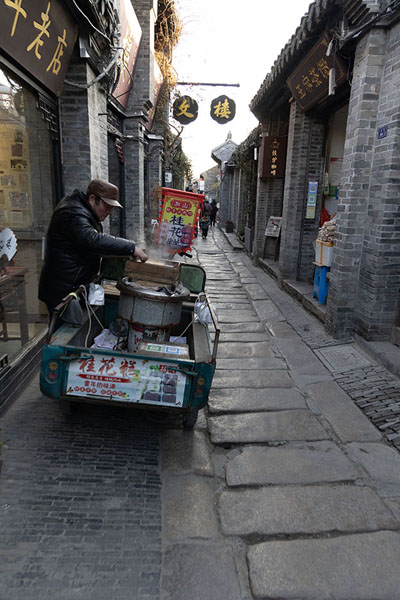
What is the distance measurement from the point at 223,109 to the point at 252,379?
11.1m

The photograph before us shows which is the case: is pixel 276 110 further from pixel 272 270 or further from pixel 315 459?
pixel 315 459

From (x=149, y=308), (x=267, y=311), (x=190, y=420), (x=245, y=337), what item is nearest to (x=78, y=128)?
(x=149, y=308)

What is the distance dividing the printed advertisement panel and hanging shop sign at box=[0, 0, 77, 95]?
9.71 ft

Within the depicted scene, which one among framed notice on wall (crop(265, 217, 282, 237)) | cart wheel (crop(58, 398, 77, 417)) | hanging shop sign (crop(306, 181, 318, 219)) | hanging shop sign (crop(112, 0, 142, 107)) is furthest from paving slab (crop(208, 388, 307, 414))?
framed notice on wall (crop(265, 217, 282, 237))

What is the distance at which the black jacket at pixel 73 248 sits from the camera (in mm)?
3363

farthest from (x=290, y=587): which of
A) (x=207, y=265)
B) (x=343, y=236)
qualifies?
(x=207, y=265)

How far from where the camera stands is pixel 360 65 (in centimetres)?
514

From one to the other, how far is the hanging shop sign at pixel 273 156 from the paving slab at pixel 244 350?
22.5ft

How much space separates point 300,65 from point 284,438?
7071 mm

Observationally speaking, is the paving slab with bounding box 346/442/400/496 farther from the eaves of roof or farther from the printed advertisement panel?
the eaves of roof

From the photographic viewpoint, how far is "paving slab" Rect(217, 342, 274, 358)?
17.8 ft

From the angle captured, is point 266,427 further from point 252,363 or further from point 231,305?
point 231,305

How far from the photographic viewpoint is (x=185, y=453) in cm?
326

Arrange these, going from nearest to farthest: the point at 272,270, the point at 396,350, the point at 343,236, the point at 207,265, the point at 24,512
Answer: the point at 24,512 → the point at 396,350 → the point at 343,236 → the point at 272,270 → the point at 207,265
